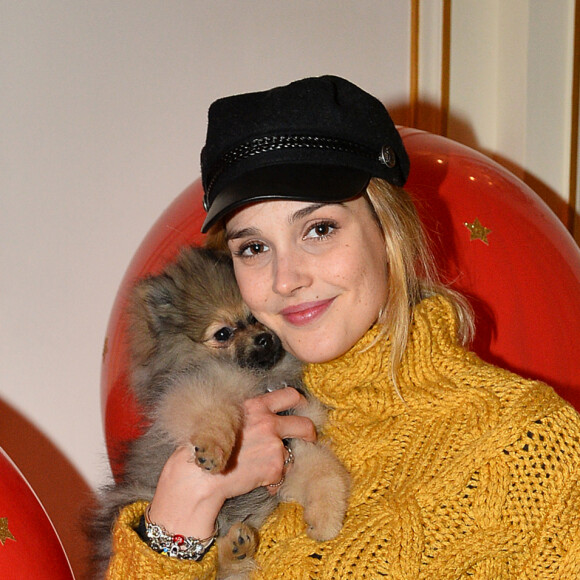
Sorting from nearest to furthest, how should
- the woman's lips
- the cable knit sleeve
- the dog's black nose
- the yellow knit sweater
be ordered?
1. the yellow knit sweater
2. the cable knit sleeve
3. the woman's lips
4. the dog's black nose

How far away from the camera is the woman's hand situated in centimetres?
166

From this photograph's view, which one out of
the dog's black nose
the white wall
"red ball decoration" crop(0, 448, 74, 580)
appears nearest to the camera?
"red ball decoration" crop(0, 448, 74, 580)

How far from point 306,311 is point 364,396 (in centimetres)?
25

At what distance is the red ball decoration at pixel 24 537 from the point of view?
5.85 ft

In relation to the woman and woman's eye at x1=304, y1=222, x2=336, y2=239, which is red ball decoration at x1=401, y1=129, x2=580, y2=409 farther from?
woman's eye at x1=304, y1=222, x2=336, y2=239

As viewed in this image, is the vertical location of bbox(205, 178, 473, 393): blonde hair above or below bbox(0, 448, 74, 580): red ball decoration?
above

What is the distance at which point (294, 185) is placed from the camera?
1564 mm

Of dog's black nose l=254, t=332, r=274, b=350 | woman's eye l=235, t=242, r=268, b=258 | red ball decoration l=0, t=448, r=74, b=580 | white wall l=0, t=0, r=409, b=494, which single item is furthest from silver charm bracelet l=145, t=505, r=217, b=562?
white wall l=0, t=0, r=409, b=494

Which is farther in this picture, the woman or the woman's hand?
the woman's hand

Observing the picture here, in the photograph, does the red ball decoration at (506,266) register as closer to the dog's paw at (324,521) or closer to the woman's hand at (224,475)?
the woman's hand at (224,475)

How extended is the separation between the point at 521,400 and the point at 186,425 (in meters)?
0.73

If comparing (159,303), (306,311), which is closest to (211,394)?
(306,311)

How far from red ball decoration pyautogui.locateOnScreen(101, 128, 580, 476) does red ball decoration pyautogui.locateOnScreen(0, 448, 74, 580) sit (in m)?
0.26

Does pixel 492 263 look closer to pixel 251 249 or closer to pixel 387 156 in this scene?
pixel 387 156
